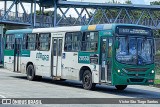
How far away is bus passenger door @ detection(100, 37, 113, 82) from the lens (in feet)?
59.2

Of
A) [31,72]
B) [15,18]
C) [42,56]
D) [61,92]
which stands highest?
[15,18]

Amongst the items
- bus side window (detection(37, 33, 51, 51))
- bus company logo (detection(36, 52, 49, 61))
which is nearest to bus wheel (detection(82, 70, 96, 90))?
bus company logo (detection(36, 52, 49, 61))

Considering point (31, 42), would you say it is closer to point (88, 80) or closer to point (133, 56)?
point (88, 80)

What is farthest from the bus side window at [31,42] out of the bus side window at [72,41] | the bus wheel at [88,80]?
the bus wheel at [88,80]

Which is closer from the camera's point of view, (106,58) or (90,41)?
(106,58)

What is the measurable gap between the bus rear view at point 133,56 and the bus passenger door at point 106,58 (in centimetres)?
30

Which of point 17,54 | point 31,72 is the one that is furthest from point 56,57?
point 17,54

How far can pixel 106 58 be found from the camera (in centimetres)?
1822

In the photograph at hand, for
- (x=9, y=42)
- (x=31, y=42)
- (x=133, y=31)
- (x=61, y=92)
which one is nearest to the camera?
(x=61, y=92)

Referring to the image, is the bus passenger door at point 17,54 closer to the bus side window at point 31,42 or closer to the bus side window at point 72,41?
the bus side window at point 31,42

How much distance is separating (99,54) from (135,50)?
1.58m

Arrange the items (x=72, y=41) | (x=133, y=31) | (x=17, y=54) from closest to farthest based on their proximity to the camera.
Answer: (x=133, y=31) → (x=72, y=41) → (x=17, y=54)

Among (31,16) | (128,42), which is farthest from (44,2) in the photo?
(128,42)

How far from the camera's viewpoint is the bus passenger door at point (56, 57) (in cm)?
2167
